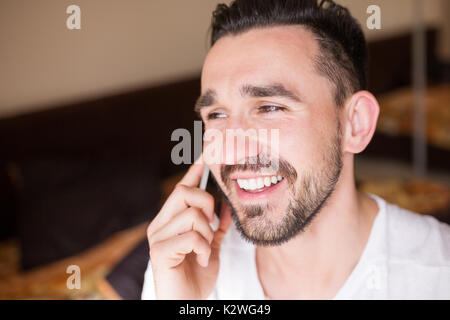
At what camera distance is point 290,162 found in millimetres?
769

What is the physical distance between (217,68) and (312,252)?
1.39ft

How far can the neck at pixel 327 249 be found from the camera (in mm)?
896

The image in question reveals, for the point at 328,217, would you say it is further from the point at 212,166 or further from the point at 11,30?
the point at 11,30

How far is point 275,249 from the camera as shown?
0.94 m

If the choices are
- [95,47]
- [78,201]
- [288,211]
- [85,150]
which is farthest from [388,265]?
[85,150]

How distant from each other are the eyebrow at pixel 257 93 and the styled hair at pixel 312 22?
0.09 meters

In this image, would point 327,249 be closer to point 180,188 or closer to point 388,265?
point 388,265

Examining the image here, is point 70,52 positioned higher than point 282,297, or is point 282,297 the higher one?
point 70,52

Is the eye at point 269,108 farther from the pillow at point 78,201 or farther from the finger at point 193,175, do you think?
the pillow at point 78,201

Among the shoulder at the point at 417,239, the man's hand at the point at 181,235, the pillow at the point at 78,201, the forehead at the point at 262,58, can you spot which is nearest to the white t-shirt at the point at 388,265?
the shoulder at the point at 417,239

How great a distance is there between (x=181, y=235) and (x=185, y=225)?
0.02 meters

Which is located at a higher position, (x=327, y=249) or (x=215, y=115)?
(x=215, y=115)

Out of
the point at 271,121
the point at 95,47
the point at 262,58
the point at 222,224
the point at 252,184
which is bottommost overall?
the point at 222,224

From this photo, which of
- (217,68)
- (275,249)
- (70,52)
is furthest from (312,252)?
(70,52)
